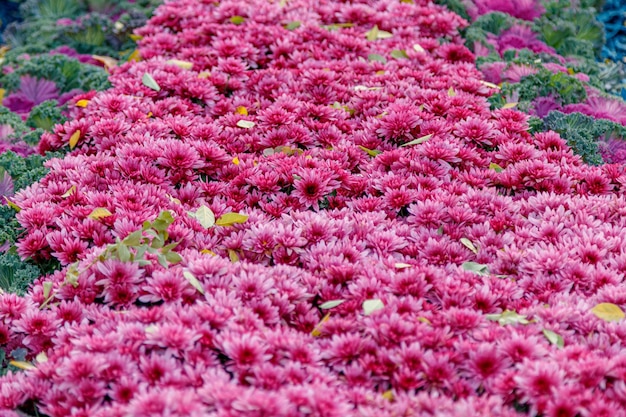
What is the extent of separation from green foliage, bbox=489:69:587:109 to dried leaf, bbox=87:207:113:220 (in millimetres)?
2320

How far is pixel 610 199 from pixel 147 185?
195cm

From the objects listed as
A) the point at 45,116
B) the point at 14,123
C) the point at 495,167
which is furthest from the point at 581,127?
the point at 14,123

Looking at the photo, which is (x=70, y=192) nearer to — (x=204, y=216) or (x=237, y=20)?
(x=204, y=216)

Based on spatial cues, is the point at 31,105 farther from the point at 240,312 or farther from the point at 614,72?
the point at 614,72

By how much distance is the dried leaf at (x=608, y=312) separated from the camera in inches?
98.1

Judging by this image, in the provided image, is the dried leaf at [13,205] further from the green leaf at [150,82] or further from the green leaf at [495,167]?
the green leaf at [495,167]

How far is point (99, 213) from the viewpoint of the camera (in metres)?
3.04

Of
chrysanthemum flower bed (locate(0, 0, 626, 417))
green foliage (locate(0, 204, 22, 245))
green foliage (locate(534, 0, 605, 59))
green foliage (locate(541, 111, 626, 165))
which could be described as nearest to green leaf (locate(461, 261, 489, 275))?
chrysanthemum flower bed (locate(0, 0, 626, 417))

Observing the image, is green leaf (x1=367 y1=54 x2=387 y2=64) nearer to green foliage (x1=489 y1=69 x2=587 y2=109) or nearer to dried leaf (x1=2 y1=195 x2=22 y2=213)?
green foliage (x1=489 y1=69 x2=587 y2=109)

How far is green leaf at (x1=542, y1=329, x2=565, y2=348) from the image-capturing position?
7.85ft

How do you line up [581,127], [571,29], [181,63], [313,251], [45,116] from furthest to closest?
[571,29]
[45,116]
[181,63]
[581,127]
[313,251]

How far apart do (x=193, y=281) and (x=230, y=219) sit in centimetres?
51

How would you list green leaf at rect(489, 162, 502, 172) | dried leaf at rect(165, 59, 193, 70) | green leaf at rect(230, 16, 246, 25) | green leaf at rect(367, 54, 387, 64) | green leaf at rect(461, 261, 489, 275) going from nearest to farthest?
green leaf at rect(461, 261, 489, 275), green leaf at rect(489, 162, 502, 172), dried leaf at rect(165, 59, 193, 70), green leaf at rect(367, 54, 387, 64), green leaf at rect(230, 16, 246, 25)

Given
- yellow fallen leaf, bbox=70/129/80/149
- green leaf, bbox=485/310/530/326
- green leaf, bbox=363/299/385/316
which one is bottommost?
yellow fallen leaf, bbox=70/129/80/149
